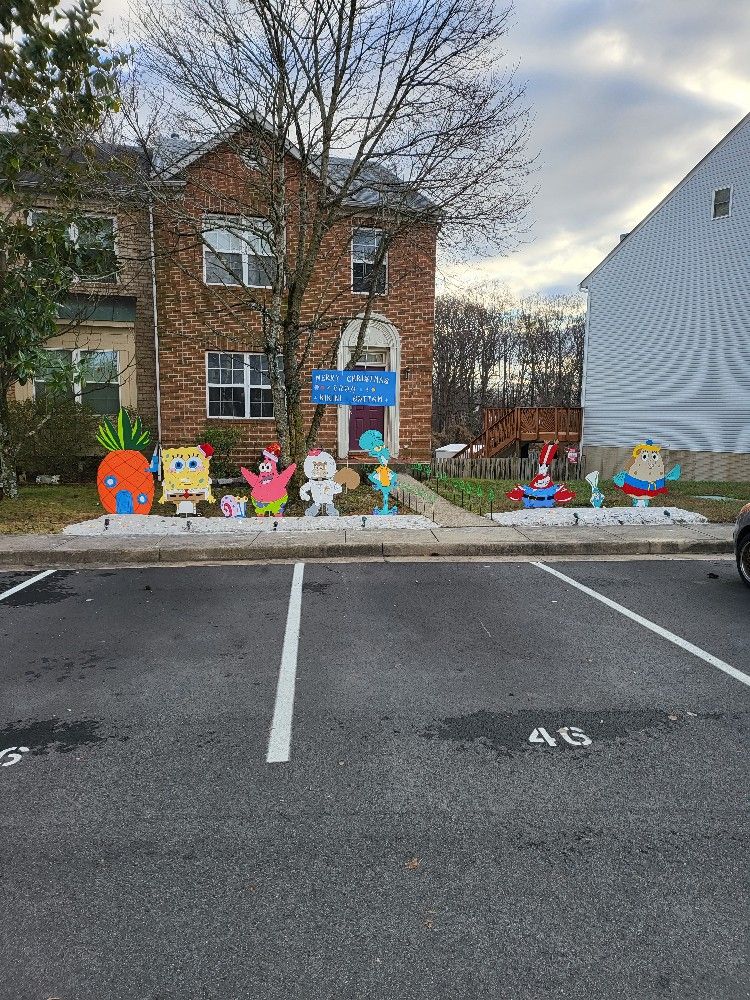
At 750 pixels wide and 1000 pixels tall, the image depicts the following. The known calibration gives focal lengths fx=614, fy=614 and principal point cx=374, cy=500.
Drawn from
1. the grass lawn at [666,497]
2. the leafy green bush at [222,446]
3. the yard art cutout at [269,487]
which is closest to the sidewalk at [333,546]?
the yard art cutout at [269,487]

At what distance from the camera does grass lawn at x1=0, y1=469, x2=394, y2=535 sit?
33.8 feet

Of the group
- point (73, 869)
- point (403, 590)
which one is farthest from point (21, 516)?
point (73, 869)

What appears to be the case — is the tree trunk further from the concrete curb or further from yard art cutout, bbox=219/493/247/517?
yard art cutout, bbox=219/493/247/517

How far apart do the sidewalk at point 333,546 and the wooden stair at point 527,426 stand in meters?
12.3

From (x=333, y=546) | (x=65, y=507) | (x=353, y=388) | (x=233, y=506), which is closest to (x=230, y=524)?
(x=233, y=506)

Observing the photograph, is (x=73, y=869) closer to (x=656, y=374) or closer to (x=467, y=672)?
(x=467, y=672)

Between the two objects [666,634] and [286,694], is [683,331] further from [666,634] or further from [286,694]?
[286,694]

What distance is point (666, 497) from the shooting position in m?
13.6

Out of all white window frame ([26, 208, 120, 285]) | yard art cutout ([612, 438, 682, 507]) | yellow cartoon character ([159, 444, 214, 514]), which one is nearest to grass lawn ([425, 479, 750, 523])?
yard art cutout ([612, 438, 682, 507])

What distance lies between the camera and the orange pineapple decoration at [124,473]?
10367mm

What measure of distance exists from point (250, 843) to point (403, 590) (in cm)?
434

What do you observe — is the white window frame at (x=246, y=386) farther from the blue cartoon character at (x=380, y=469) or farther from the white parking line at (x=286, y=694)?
the white parking line at (x=286, y=694)

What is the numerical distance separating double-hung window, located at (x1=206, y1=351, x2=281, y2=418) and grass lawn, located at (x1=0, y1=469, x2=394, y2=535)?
2948mm

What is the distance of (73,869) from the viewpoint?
8.56 feet
